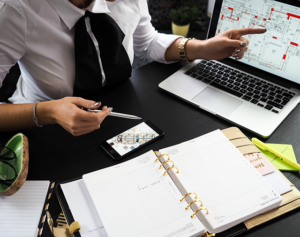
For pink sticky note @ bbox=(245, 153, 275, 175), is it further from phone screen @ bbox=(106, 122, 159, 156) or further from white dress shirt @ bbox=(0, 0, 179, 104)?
white dress shirt @ bbox=(0, 0, 179, 104)

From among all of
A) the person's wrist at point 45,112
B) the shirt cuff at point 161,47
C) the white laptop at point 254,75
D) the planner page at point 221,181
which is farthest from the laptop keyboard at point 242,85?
the person's wrist at point 45,112

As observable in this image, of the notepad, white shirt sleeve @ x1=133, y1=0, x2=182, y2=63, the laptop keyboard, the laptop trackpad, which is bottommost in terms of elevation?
the notepad

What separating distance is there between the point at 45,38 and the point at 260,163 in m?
0.74

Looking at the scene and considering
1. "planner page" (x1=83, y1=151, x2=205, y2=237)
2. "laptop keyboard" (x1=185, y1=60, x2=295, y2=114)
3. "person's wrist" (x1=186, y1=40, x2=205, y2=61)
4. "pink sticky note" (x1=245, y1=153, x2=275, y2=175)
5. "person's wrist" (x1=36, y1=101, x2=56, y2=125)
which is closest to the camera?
"planner page" (x1=83, y1=151, x2=205, y2=237)

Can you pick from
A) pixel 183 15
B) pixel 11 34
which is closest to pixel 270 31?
pixel 11 34

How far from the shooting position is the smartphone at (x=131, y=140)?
0.78m

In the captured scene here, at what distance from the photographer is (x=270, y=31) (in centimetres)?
93

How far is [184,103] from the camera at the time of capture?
3.11 feet

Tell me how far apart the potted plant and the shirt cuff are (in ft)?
5.20

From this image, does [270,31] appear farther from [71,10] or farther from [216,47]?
[71,10]

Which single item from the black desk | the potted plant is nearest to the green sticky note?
the black desk

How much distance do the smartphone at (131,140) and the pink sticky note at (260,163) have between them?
10.2 inches

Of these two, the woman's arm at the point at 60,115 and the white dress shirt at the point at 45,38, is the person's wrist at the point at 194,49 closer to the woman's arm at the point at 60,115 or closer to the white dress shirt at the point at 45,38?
the white dress shirt at the point at 45,38

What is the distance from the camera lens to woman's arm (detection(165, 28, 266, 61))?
3.20 ft
